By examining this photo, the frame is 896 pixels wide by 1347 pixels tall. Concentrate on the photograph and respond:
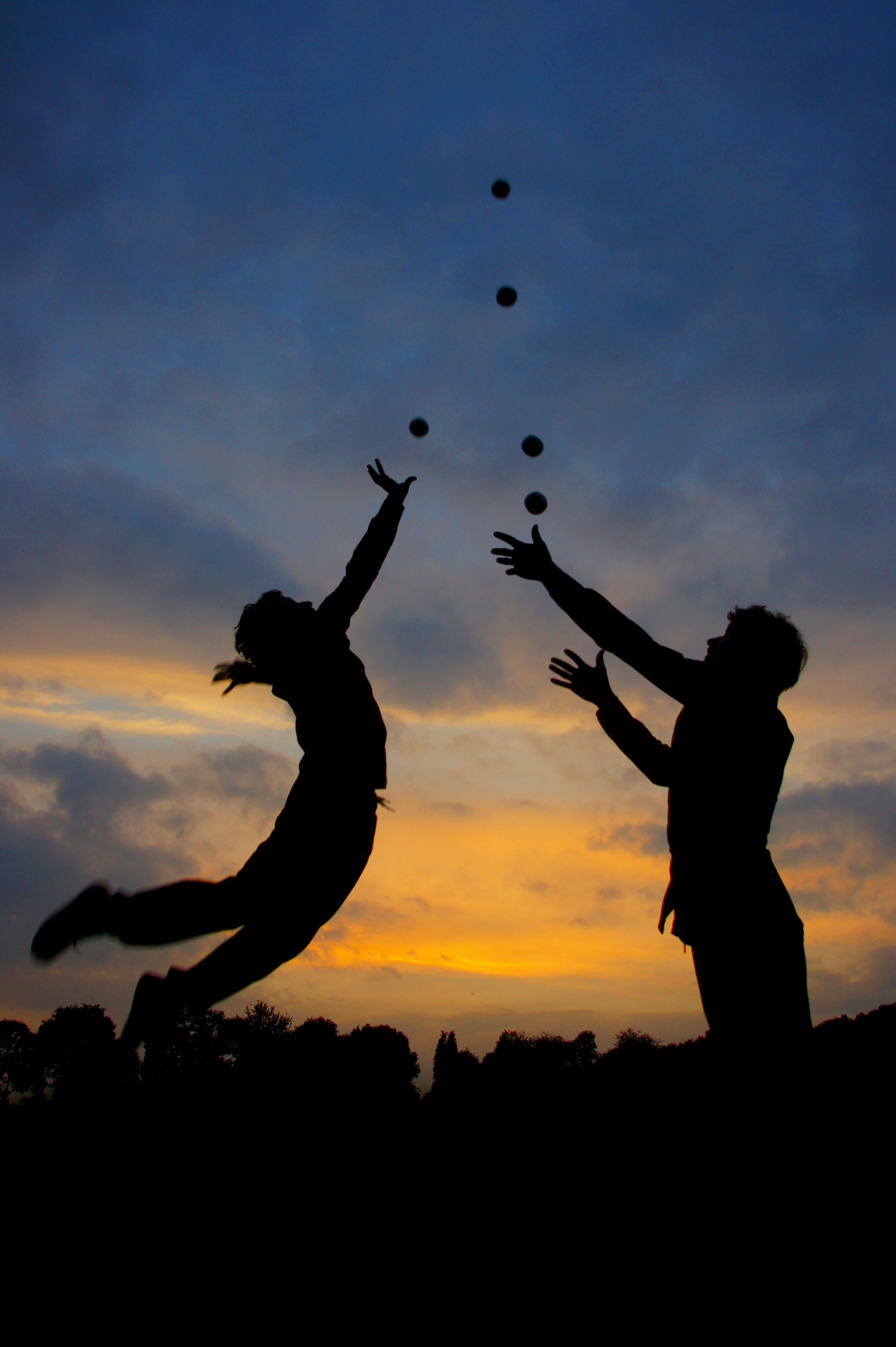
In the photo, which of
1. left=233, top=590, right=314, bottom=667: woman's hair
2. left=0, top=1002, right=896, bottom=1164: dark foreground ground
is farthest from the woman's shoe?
left=233, top=590, right=314, bottom=667: woman's hair

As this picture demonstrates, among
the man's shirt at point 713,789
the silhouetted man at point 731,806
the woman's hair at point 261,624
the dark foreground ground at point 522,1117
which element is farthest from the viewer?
the woman's hair at point 261,624

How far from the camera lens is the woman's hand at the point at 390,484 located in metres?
5.65

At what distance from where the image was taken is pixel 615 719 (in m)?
5.11

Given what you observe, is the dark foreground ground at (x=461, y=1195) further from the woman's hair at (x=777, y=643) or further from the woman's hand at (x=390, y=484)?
the woman's hand at (x=390, y=484)

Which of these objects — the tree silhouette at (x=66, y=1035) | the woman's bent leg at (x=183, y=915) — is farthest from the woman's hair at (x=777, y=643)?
the tree silhouette at (x=66, y=1035)

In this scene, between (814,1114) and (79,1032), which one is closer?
(814,1114)

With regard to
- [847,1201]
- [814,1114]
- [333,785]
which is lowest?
[847,1201]

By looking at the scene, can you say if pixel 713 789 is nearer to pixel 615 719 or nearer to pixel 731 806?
pixel 731 806

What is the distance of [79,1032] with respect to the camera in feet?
167

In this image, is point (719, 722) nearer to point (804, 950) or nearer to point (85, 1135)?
point (804, 950)

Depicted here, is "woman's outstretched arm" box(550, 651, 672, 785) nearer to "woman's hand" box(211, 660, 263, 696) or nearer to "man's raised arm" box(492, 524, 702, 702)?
"man's raised arm" box(492, 524, 702, 702)

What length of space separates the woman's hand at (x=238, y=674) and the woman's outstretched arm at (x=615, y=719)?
2.13 meters

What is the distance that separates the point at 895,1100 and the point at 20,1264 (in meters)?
4.95

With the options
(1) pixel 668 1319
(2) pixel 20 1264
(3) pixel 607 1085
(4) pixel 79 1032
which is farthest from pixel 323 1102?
(4) pixel 79 1032
